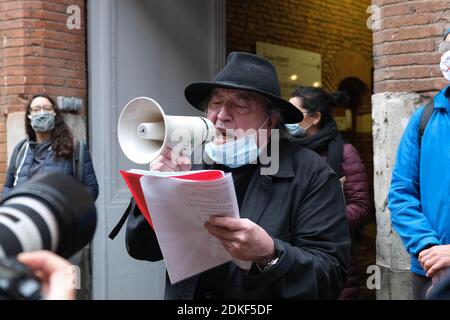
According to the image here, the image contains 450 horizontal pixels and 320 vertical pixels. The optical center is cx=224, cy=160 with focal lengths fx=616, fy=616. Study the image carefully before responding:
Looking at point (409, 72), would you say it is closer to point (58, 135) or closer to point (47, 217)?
point (58, 135)

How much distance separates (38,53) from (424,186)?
3650 mm

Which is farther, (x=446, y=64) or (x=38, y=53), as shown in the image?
(x=38, y=53)

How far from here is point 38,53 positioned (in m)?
5.32

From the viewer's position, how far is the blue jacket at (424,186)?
2.86m

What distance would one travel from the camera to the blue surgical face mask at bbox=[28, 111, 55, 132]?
4.85m

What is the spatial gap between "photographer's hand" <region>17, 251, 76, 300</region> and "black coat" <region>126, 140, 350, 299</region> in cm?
111

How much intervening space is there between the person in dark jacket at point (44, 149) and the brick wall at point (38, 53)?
0.43 metres

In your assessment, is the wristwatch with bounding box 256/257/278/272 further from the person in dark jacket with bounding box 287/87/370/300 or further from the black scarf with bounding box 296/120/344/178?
the black scarf with bounding box 296/120/344/178

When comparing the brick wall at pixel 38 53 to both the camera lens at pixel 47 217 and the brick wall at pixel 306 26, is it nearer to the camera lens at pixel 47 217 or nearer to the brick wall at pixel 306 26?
the brick wall at pixel 306 26

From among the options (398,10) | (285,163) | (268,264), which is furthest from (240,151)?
A: (398,10)

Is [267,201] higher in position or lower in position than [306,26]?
lower

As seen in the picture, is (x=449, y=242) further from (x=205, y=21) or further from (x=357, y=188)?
(x=205, y=21)

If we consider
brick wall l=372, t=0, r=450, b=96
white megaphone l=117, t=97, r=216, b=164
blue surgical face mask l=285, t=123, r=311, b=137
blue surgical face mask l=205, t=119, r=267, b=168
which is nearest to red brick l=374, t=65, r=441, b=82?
brick wall l=372, t=0, r=450, b=96

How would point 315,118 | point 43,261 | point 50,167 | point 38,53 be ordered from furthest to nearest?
point 38,53, point 50,167, point 315,118, point 43,261
